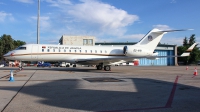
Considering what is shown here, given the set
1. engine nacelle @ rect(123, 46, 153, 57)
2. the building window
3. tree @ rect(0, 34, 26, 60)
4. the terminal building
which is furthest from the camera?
tree @ rect(0, 34, 26, 60)

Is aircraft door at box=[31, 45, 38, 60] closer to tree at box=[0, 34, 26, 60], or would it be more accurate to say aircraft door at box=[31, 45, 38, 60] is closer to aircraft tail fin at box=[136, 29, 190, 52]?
aircraft tail fin at box=[136, 29, 190, 52]

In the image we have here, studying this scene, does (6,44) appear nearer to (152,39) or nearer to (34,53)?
(34,53)

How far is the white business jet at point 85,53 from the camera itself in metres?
24.8

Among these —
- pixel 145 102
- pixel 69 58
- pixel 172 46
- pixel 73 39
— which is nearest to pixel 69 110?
pixel 145 102

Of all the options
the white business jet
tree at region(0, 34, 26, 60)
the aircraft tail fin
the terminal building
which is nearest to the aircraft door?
the white business jet

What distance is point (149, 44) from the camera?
94.0 feet

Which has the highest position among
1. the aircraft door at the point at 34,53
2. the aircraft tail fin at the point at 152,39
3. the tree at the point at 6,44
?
the tree at the point at 6,44

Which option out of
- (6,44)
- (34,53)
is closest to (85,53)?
(34,53)

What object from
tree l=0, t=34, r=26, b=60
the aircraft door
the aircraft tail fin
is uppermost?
tree l=0, t=34, r=26, b=60

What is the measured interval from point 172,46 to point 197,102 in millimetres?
76510

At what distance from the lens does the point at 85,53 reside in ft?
88.5

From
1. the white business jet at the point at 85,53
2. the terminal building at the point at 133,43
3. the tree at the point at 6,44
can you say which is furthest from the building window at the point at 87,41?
the white business jet at the point at 85,53

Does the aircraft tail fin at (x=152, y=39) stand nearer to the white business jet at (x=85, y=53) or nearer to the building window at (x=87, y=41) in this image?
the white business jet at (x=85, y=53)

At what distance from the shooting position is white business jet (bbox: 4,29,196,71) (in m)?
24.8
